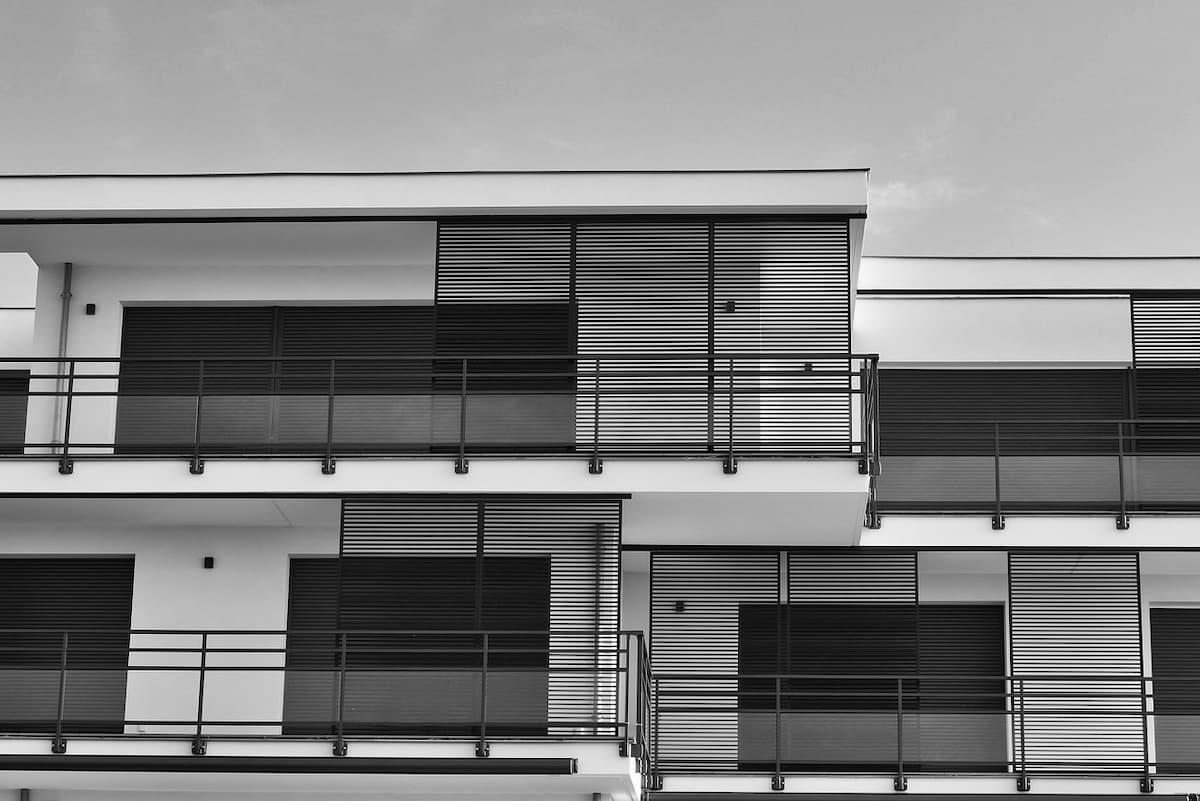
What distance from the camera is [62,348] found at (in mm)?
18062

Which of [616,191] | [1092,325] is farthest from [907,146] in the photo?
[616,191]

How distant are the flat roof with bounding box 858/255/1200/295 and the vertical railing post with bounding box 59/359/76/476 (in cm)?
891

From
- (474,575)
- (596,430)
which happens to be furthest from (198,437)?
(596,430)

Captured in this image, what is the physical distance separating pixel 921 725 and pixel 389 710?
18.1ft

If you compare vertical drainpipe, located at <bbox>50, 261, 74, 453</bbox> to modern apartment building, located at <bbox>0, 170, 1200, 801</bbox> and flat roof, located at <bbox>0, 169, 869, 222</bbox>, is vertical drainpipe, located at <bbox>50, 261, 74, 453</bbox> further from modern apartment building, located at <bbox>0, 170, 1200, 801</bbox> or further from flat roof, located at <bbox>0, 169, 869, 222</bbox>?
flat roof, located at <bbox>0, 169, 869, 222</bbox>

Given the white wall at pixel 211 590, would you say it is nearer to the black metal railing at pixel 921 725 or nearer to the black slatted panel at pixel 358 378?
the black slatted panel at pixel 358 378

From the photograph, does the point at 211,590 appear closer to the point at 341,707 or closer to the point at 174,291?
the point at 341,707

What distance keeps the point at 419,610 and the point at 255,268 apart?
4.72 metres

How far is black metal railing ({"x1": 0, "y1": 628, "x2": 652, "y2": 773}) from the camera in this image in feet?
Answer: 48.3

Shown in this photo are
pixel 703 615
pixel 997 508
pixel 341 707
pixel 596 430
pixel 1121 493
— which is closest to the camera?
pixel 341 707

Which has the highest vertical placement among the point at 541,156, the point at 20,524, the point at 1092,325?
the point at 541,156

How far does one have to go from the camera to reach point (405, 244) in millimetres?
17734

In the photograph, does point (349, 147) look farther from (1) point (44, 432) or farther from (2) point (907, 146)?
(1) point (44, 432)

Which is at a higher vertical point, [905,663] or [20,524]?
[20,524]
